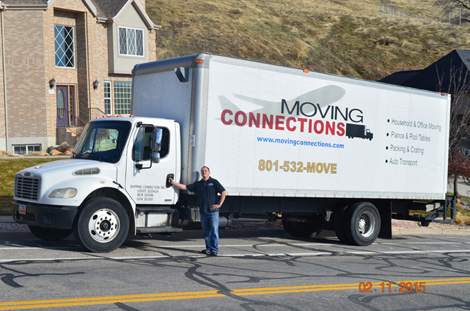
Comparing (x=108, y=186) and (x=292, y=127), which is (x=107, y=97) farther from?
(x=108, y=186)

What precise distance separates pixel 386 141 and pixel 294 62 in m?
44.3

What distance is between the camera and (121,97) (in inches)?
1351

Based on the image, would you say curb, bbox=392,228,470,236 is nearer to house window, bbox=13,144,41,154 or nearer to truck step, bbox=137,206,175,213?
truck step, bbox=137,206,175,213

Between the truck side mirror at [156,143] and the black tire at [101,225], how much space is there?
1084mm

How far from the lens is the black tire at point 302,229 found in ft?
47.8

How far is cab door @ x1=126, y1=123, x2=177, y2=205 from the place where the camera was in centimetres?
1088

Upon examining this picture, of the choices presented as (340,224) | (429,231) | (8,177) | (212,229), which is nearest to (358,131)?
(340,224)

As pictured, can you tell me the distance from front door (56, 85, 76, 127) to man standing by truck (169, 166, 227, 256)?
22230 mm

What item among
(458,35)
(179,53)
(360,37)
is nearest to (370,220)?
(179,53)

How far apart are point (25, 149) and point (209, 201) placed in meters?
21.8

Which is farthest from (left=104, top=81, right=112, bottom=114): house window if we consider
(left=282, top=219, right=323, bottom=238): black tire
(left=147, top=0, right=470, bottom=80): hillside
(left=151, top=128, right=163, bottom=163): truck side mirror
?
(left=151, top=128, right=163, bottom=163): truck side mirror

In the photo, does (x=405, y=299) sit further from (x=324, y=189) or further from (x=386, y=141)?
(x=386, y=141)

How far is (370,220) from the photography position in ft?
45.4
